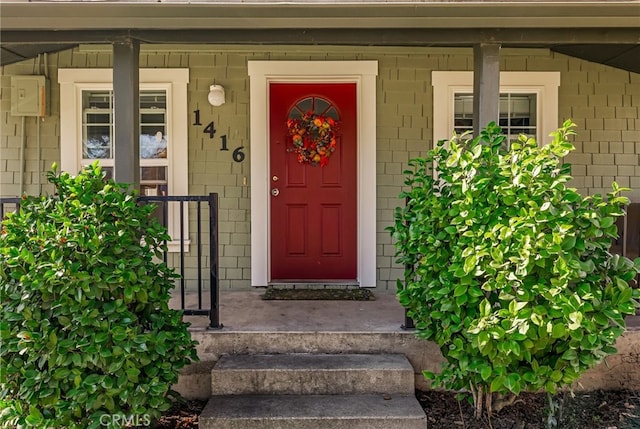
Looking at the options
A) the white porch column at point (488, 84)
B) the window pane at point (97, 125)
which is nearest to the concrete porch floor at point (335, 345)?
the white porch column at point (488, 84)

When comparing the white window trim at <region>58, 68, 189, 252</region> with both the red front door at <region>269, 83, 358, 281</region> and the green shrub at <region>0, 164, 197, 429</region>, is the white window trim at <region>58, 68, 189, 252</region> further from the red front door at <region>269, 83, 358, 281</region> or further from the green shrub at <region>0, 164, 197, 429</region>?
the green shrub at <region>0, 164, 197, 429</region>

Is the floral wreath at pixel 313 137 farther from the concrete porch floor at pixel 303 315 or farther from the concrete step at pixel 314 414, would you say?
the concrete step at pixel 314 414

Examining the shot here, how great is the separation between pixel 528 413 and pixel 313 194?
2568mm

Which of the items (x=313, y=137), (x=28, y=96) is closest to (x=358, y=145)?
(x=313, y=137)

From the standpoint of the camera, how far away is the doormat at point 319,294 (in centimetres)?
410

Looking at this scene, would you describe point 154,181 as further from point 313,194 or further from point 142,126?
point 313,194

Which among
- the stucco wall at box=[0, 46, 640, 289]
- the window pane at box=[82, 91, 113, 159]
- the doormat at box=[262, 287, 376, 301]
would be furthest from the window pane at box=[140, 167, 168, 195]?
the doormat at box=[262, 287, 376, 301]

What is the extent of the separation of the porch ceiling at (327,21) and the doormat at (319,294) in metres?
2.09

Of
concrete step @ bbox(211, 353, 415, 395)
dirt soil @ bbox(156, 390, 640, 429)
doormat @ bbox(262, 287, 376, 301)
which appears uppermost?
doormat @ bbox(262, 287, 376, 301)

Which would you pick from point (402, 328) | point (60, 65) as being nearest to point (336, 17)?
point (402, 328)

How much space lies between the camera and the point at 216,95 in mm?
4379

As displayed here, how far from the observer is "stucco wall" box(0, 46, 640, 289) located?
448 centimetres

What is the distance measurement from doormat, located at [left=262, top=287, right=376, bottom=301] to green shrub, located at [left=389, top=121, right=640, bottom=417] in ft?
5.04

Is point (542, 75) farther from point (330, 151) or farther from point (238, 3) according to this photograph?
point (238, 3)
